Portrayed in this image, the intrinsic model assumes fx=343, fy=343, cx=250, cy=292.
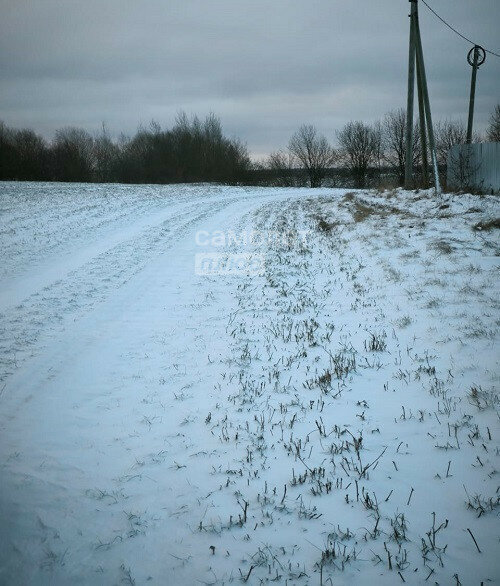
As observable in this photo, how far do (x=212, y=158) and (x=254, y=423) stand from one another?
175 feet

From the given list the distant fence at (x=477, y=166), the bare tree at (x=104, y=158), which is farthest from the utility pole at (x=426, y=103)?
the bare tree at (x=104, y=158)

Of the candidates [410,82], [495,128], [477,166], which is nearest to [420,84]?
A: [410,82]

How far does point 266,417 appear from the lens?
405 centimetres

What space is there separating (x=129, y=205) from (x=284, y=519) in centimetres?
1771

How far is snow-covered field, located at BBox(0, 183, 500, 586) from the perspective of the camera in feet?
8.71

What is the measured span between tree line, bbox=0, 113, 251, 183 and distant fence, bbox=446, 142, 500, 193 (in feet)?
125

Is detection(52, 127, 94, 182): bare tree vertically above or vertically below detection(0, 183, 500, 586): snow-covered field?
above

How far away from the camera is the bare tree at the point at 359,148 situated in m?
51.6

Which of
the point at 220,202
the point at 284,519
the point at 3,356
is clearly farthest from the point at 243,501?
the point at 220,202

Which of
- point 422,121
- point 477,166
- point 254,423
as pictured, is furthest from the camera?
point 477,166

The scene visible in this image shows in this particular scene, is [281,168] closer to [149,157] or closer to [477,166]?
[149,157]

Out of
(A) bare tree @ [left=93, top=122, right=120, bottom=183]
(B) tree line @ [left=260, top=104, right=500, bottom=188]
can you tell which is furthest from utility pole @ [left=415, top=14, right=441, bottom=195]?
(A) bare tree @ [left=93, top=122, right=120, bottom=183]

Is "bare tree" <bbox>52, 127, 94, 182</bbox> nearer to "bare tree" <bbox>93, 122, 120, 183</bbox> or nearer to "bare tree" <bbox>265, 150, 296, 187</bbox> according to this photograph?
"bare tree" <bbox>93, 122, 120, 183</bbox>

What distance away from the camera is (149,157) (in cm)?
5344
